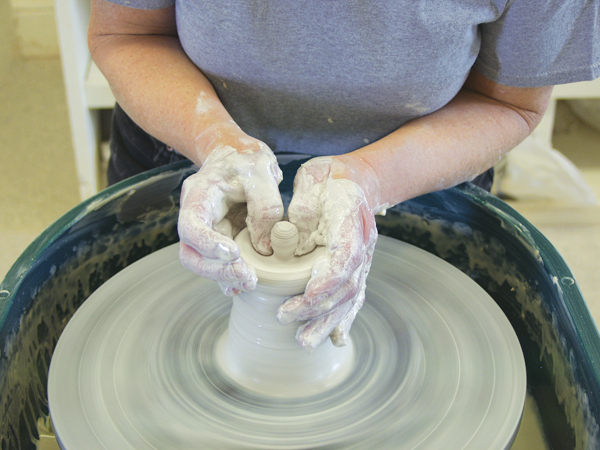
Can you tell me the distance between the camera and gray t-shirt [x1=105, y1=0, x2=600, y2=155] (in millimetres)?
929

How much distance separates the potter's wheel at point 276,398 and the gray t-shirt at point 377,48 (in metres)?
0.34

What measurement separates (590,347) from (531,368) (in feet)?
0.75

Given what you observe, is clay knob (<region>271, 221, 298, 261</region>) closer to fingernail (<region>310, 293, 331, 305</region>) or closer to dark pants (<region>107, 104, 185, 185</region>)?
fingernail (<region>310, 293, 331, 305</region>)

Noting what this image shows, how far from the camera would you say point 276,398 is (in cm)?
90

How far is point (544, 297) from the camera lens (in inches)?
39.3

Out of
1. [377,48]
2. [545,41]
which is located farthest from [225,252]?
[545,41]

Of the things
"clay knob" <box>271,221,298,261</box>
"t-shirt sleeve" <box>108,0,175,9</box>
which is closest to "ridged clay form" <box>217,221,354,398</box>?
"clay knob" <box>271,221,298,261</box>

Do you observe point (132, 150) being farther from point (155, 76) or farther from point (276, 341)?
point (276, 341)

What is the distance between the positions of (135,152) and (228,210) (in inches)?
22.0

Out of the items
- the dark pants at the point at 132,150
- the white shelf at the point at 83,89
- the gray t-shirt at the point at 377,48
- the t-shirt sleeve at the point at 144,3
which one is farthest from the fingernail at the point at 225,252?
the white shelf at the point at 83,89

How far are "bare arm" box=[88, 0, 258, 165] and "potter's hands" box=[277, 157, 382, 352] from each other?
212mm

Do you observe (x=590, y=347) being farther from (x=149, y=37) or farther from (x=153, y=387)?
(x=149, y=37)

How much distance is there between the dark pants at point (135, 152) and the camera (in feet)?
4.37

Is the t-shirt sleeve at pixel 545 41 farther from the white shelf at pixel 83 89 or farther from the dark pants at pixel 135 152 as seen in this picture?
the white shelf at pixel 83 89
